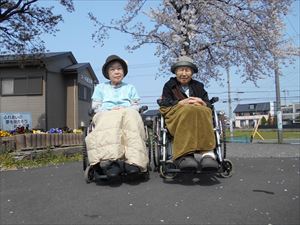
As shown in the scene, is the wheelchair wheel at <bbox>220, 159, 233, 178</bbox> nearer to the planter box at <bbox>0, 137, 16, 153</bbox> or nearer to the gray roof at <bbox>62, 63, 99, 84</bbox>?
the planter box at <bbox>0, 137, 16, 153</bbox>

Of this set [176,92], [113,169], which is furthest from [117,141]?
[176,92]

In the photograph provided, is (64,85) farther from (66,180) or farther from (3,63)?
(66,180)

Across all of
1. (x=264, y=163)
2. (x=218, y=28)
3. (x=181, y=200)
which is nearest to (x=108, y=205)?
→ (x=181, y=200)

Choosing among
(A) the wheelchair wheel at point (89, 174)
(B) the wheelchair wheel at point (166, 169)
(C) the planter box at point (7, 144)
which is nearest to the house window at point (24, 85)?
(C) the planter box at point (7, 144)

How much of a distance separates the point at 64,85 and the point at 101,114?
1702cm

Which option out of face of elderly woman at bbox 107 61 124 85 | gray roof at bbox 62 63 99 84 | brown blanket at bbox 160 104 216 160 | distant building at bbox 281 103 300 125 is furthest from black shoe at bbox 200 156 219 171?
distant building at bbox 281 103 300 125

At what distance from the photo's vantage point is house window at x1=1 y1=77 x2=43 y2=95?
18531 mm

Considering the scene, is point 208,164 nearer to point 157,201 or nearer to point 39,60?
point 157,201

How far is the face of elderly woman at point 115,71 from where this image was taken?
14.4ft

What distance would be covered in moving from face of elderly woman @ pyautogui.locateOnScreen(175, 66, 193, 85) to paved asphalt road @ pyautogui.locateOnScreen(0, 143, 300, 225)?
1.13 meters

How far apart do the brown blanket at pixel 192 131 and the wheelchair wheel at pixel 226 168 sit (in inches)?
20.7

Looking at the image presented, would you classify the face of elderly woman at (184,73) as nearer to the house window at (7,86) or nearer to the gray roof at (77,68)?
the house window at (7,86)

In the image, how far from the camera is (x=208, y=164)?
12.2 ft

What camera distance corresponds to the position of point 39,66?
18.2 m
